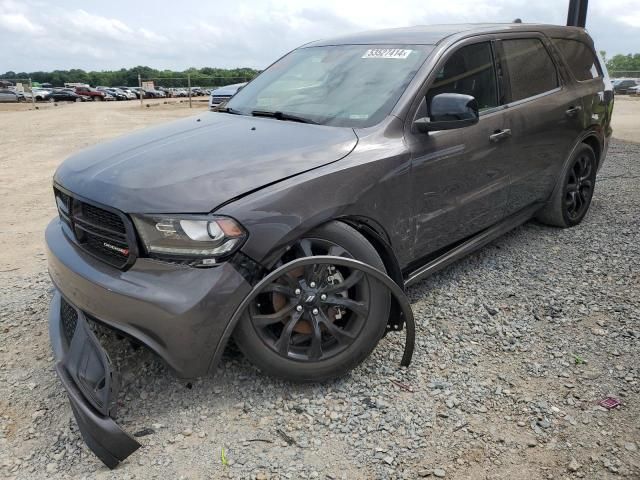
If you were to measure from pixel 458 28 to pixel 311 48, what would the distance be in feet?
3.51

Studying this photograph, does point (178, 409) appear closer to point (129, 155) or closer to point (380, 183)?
point (129, 155)

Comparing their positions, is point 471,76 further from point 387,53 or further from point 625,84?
point 625,84

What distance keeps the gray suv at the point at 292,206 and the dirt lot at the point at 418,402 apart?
8.0 inches

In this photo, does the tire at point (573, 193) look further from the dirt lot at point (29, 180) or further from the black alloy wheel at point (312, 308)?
the dirt lot at point (29, 180)

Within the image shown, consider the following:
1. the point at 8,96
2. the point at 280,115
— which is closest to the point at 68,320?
the point at 280,115

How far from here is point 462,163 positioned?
3354 mm

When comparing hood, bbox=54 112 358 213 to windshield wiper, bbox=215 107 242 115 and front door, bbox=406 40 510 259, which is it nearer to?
windshield wiper, bbox=215 107 242 115

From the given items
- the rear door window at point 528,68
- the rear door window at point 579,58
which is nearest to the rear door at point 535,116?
the rear door window at point 528,68

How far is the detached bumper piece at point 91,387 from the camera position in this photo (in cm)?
221

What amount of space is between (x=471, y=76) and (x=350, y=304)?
1880 mm

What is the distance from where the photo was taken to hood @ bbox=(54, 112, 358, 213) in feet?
7.72

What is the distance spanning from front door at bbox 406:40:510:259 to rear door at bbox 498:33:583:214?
0.55 ft

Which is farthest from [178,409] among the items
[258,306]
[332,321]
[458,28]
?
[458,28]

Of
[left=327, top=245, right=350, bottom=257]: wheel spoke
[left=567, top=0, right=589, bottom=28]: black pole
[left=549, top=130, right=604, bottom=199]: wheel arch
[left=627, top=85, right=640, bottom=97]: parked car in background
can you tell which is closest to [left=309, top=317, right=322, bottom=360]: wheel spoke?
[left=327, top=245, right=350, bottom=257]: wheel spoke
